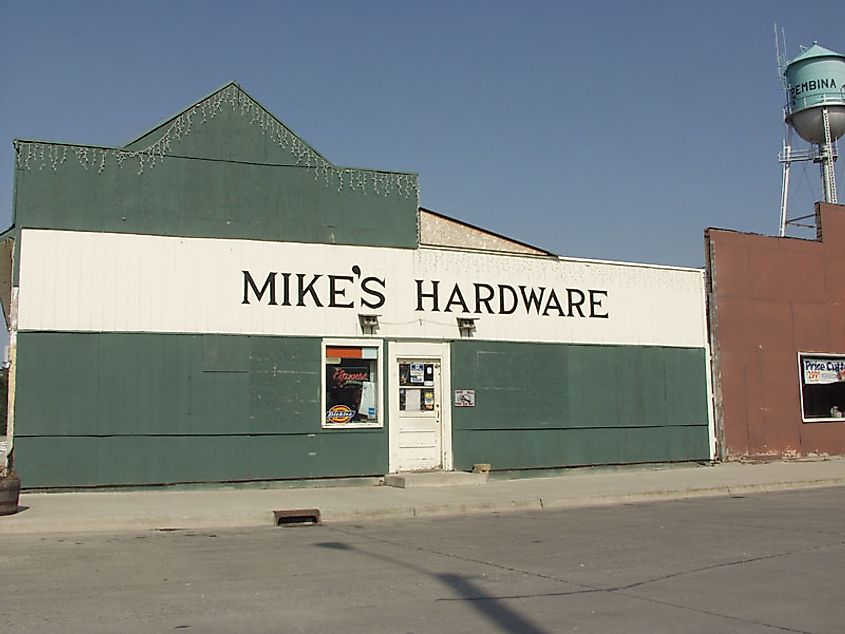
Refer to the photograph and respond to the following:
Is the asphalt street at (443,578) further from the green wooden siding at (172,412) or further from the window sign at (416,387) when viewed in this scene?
the window sign at (416,387)

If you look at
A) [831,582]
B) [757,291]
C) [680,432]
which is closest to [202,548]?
[831,582]

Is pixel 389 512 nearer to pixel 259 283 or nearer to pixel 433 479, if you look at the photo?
pixel 433 479

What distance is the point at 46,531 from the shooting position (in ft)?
40.3

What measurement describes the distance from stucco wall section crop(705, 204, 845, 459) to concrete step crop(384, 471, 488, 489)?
23.9 feet

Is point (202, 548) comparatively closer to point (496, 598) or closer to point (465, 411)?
point (496, 598)

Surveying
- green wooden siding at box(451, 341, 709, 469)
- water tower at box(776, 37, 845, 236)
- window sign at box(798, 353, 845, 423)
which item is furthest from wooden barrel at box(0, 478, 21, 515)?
water tower at box(776, 37, 845, 236)

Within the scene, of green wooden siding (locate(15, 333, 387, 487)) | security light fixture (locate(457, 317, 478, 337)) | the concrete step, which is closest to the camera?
green wooden siding (locate(15, 333, 387, 487))

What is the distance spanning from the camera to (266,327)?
669 inches

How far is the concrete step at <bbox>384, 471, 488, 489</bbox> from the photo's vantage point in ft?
56.1

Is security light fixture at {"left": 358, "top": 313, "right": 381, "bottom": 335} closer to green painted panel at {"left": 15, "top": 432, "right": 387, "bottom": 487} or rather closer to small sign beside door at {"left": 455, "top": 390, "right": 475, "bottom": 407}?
green painted panel at {"left": 15, "top": 432, "right": 387, "bottom": 487}

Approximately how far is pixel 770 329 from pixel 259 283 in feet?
43.8

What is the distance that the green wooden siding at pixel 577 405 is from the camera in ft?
61.5

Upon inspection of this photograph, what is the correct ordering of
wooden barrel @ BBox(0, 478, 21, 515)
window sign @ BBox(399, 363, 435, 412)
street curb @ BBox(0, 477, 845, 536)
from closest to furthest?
street curb @ BBox(0, 477, 845, 536), wooden barrel @ BBox(0, 478, 21, 515), window sign @ BBox(399, 363, 435, 412)

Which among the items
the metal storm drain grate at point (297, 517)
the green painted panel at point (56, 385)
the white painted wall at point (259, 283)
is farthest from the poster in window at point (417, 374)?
the green painted panel at point (56, 385)
